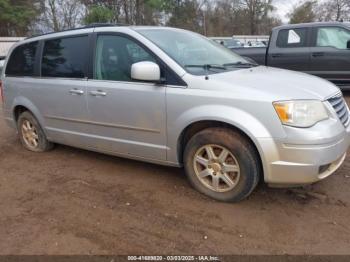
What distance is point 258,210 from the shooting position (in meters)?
3.59

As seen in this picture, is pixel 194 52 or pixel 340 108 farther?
pixel 194 52

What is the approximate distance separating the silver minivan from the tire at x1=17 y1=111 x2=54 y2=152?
0.36 metres

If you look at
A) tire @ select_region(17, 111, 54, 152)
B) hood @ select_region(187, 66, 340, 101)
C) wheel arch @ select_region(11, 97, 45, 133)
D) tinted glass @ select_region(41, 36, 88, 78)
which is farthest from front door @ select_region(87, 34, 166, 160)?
tire @ select_region(17, 111, 54, 152)

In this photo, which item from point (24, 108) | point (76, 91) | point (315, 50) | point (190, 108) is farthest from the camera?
point (315, 50)

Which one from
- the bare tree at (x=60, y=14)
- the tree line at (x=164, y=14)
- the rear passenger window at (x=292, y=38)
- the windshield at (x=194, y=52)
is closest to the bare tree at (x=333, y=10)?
the tree line at (x=164, y=14)

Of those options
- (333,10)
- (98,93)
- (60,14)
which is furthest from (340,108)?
(333,10)

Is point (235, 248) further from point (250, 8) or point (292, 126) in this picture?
point (250, 8)

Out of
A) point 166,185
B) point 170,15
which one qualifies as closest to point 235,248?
point 166,185

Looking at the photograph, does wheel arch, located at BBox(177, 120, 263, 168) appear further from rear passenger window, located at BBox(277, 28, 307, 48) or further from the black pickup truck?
rear passenger window, located at BBox(277, 28, 307, 48)

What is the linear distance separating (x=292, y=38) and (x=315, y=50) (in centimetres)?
64

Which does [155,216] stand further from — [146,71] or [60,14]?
[60,14]

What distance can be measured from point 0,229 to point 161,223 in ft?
4.82

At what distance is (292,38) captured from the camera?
8.91 m

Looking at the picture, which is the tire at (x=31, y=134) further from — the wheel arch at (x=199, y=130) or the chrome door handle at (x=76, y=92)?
the wheel arch at (x=199, y=130)
